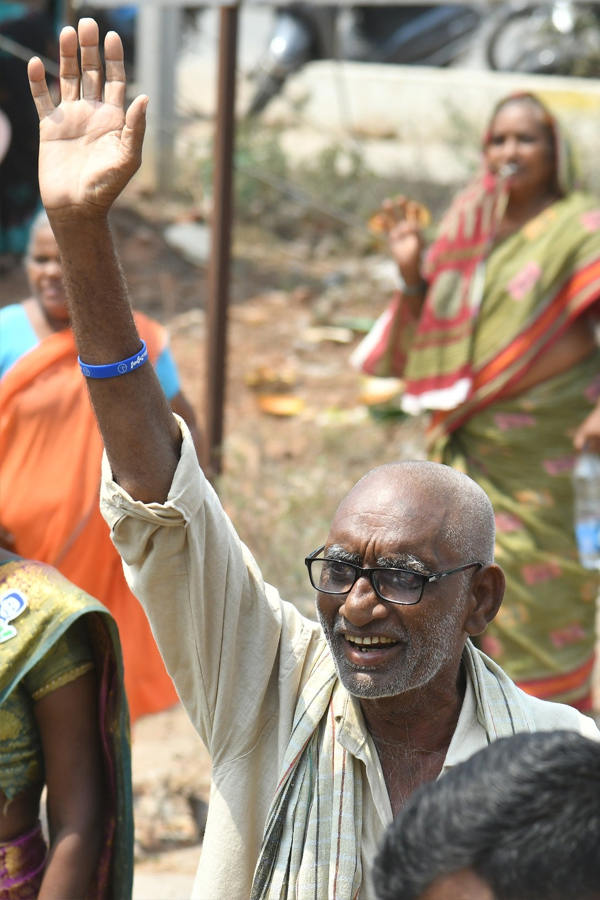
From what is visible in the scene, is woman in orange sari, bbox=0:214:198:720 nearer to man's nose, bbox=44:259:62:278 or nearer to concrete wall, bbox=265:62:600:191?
man's nose, bbox=44:259:62:278

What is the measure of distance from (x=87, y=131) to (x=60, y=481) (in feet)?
6.02

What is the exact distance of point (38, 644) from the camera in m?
2.35

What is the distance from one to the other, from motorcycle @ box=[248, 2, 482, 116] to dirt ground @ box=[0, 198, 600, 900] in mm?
2721

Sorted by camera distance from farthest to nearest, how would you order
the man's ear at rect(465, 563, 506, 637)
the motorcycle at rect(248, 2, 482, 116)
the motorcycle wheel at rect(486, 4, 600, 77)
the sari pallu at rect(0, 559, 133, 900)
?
the motorcycle at rect(248, 2, 482, 116)
the motorcycle wheel at rect(486, 4, 600, 77)
the sari pallu at rect(0, 559, 133, 900)
the man's ear at rect(465, 563, 506, 637)

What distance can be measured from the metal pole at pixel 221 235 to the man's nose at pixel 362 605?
2759 mm

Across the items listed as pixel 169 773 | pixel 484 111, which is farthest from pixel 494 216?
pixel 484 111

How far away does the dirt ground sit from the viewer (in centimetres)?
427

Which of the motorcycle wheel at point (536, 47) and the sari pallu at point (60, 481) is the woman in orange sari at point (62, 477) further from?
the motorcycle wheel at point (536, 47)

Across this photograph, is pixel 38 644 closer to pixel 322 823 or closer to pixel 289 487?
pixel 322 823

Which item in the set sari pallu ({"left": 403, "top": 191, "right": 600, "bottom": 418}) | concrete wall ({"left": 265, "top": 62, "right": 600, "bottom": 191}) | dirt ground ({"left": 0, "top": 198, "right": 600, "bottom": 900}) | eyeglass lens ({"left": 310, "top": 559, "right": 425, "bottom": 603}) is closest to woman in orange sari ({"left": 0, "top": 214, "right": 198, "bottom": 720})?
dirt ground ({"left": 0, "top": 198, "right": 600, "bottom": 900})

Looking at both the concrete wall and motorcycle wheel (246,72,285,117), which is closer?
the concrete wall

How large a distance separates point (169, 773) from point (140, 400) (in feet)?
9.25

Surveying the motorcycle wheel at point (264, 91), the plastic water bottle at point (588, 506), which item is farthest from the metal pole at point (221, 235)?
the motorcycle wheel at point (264, 91)

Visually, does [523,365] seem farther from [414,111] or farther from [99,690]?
[414,111]
